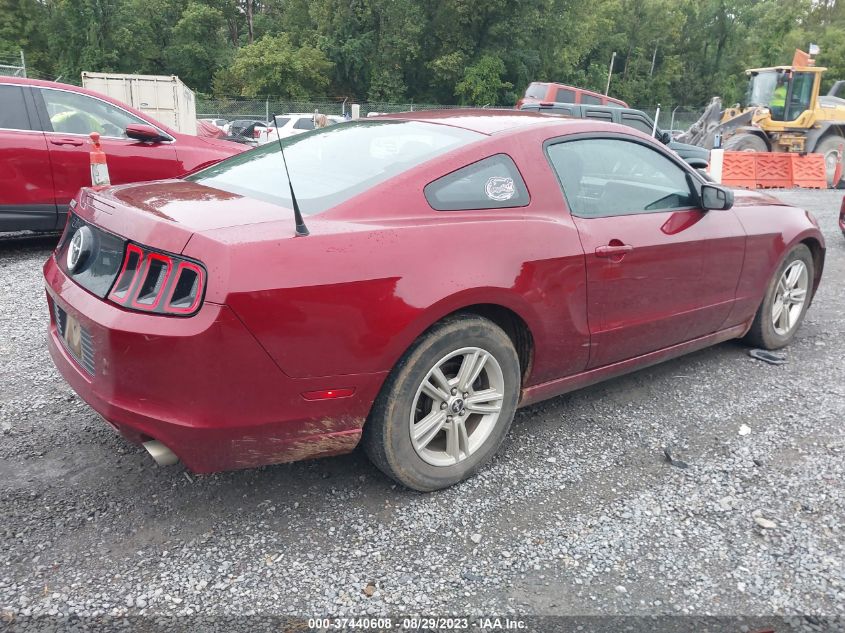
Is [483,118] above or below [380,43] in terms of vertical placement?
below

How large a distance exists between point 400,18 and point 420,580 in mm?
40303

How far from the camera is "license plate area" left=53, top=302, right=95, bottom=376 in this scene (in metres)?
2.27

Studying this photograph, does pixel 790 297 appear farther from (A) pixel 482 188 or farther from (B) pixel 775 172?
(B) pixel 775 172

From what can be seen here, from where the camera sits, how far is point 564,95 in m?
20.5

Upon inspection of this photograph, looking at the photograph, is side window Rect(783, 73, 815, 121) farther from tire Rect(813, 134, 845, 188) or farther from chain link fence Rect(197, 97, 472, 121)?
chain link fence Rect(197, 97, 472, 121)

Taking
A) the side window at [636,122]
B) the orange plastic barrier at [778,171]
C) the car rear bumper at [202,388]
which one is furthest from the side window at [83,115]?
the orange plastic barrier at [778,171]

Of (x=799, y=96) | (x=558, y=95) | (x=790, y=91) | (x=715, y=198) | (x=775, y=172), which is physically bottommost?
(x=775, y=172)

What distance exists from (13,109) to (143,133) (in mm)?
1092

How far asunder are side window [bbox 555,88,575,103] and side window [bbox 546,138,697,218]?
58.0 feet

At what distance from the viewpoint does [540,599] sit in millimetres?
2158

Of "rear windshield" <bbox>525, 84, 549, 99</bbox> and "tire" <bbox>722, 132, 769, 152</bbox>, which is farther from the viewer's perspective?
"rear windshield" <bbox>525, 84, 549, 99</bbox>

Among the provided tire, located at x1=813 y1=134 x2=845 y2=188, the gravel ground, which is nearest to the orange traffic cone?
the gravel ground

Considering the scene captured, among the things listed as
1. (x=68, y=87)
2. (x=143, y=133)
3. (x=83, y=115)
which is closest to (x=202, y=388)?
(x=143, y=133)

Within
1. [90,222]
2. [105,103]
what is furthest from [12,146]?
[90,222]
